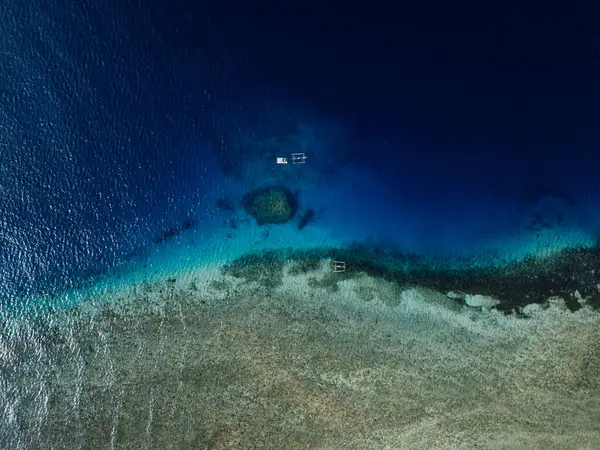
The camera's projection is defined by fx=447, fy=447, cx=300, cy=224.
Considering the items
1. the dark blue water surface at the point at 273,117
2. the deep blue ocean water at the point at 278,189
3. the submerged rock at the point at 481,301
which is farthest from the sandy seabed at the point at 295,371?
the dark blue water surface at the point at 273,117

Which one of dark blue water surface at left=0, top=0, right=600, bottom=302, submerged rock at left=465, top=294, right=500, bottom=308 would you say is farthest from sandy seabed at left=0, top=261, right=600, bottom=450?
dark blue water surface at left=0, top=0, right=600, bottom=302

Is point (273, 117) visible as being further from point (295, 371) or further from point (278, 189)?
point (295, 371)

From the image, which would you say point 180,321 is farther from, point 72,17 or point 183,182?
point 72,17

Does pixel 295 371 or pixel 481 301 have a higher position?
pixel 481 301

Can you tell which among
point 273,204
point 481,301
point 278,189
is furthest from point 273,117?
point 481,301

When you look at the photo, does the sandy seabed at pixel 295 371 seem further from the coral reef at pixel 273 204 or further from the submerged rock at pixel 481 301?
the coral reef at pixel 273 204

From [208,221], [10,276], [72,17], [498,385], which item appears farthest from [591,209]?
[10,276]
